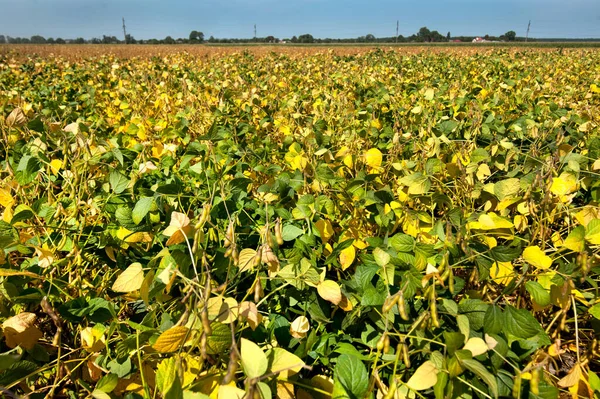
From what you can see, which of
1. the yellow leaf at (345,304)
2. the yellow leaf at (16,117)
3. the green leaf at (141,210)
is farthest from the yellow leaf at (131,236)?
the yellow leaf at (16,117)

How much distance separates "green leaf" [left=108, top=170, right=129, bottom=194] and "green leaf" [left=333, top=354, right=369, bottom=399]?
1010 millimetres

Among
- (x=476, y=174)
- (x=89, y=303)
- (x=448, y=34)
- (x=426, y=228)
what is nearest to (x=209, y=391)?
(x=89, y=303)

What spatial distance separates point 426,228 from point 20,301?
1290 mm

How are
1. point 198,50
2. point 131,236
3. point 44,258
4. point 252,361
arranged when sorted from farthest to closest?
point 198,50, point 131,236, point 44,258, point 252,361

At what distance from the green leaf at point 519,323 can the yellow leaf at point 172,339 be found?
2.42 ft

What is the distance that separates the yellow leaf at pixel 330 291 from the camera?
94 cm

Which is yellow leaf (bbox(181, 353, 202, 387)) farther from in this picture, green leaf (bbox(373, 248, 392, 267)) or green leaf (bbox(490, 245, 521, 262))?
green leaf (bbox(490, 245, 521, 262))

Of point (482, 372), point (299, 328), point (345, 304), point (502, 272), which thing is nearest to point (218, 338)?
point (299, 328)

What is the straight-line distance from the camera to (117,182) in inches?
55.7

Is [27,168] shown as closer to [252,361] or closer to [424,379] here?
[252,361]

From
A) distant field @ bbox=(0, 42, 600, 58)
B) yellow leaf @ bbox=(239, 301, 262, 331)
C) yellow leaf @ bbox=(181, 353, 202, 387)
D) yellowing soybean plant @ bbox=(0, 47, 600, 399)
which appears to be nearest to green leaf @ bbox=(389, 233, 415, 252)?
yellowing soybean plant @ bbox=(0, 47, 600, 399)

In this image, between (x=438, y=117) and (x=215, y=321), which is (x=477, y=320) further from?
(x=438, y=117)

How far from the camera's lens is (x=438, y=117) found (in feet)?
9.22

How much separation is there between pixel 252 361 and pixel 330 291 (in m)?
0.33
